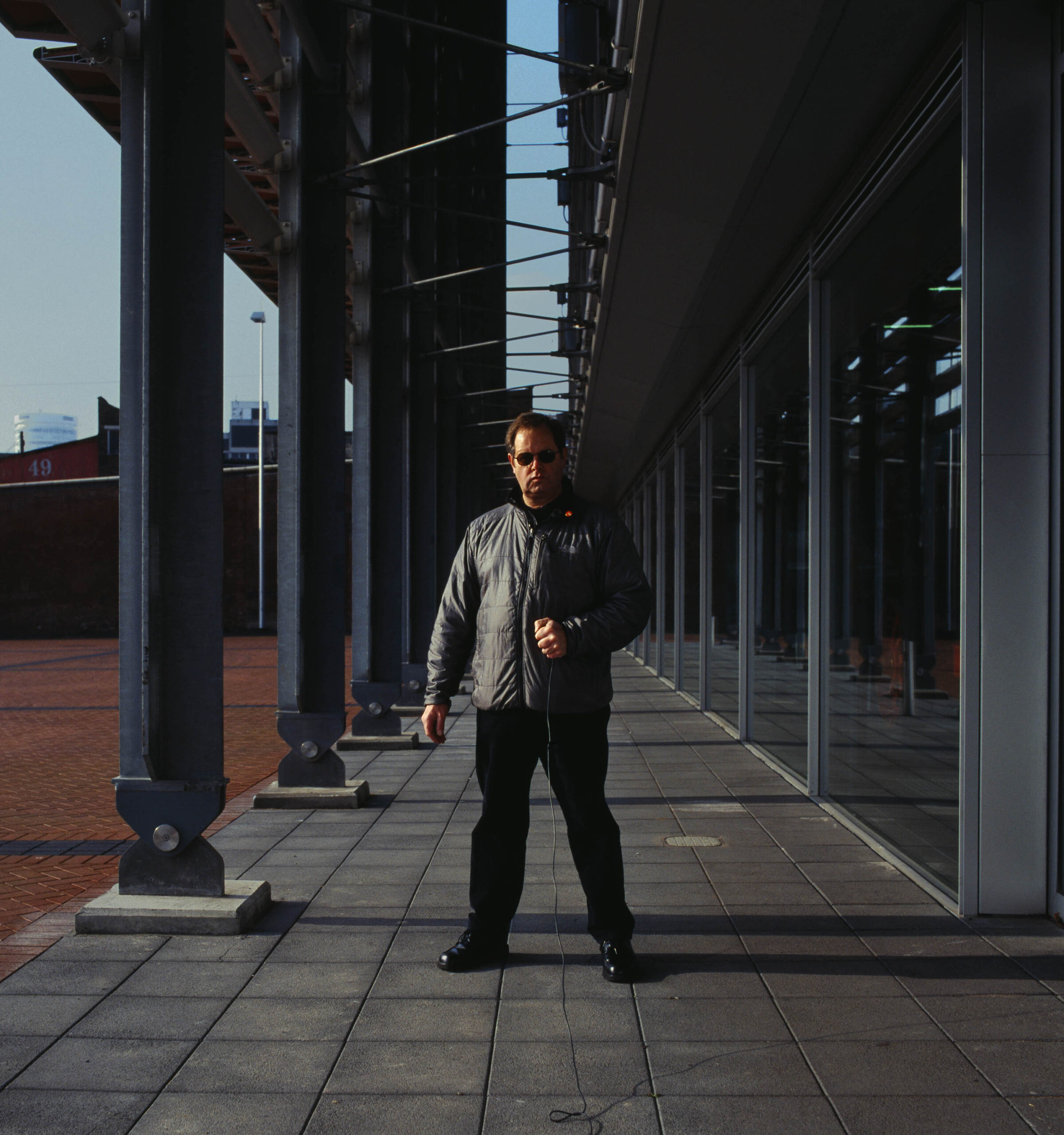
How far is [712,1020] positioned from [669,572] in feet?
50.8

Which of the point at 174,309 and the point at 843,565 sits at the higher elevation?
the point at 174,309

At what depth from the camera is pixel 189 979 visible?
425 cm

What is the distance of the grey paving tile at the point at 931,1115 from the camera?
3.00m

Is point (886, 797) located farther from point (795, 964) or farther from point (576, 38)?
point (576, 38)

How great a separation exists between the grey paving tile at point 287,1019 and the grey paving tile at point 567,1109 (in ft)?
2.40

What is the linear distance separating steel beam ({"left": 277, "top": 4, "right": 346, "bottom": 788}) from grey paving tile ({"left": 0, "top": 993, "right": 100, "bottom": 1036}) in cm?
370

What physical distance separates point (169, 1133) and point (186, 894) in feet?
6.87

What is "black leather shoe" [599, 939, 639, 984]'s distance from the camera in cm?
417

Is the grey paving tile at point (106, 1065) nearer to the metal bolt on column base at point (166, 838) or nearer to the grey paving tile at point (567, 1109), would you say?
the grey paving tile at point (567, 1109)

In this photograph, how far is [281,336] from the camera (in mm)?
7859

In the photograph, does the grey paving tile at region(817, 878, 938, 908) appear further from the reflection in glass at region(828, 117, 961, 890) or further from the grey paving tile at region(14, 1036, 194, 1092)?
the grey paving tile at region(14, 1036, 194, 1092)

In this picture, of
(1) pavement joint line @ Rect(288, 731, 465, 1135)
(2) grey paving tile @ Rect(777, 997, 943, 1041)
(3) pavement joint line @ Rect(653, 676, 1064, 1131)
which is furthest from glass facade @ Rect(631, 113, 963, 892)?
(1) pavement joint line @ Rect(288, 731, 465, 1135)

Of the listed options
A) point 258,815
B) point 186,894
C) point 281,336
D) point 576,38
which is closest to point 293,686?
point 258,815

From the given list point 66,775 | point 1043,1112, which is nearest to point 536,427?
point 1043,1112
